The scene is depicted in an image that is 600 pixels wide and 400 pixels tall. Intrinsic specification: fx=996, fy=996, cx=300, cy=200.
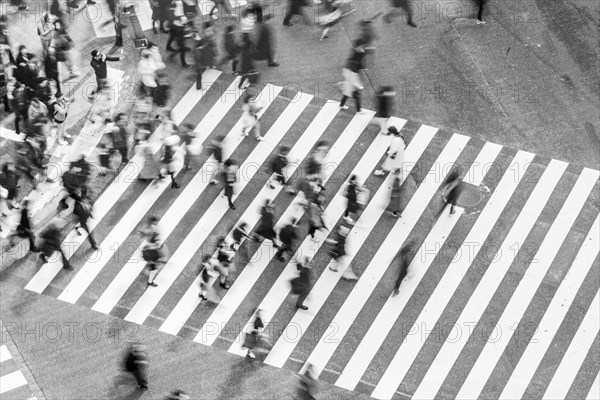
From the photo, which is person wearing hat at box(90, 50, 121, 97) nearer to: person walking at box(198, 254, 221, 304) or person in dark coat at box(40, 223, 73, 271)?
person in dark coat at box(40, 223, 73, 271)

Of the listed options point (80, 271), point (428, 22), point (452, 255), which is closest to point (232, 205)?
point (80, 271)

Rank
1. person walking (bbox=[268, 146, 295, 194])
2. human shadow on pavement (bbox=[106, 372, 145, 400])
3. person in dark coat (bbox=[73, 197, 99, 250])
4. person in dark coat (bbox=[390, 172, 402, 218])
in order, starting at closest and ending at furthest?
human shadow on pavement (bbox=[106, 372, 145, 400]) < person in dark coat (bbox=[73, 197, 99, 250]) < person in dark coat (bbox=[390, 172, 402, 218]) < person walking (bbox=[268, 146, 295, 194])

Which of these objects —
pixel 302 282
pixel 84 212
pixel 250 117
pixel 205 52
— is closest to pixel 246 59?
pixel 205 52

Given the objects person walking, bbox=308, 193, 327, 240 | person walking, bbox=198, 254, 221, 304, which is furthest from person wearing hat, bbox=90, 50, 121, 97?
person walking, bbox=308, 193, 327, 240

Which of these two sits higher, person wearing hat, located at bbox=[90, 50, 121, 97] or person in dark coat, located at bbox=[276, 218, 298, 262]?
person wearing hat, located at bbox=[90, 50, 121, 97]

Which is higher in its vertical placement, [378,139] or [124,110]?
[124,110]

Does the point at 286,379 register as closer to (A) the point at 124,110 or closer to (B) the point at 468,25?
(A) the point at 124,110

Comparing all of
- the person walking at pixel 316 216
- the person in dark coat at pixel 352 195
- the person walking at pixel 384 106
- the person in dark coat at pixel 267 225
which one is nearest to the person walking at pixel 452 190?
the person in dark coat at pixel 352 195
